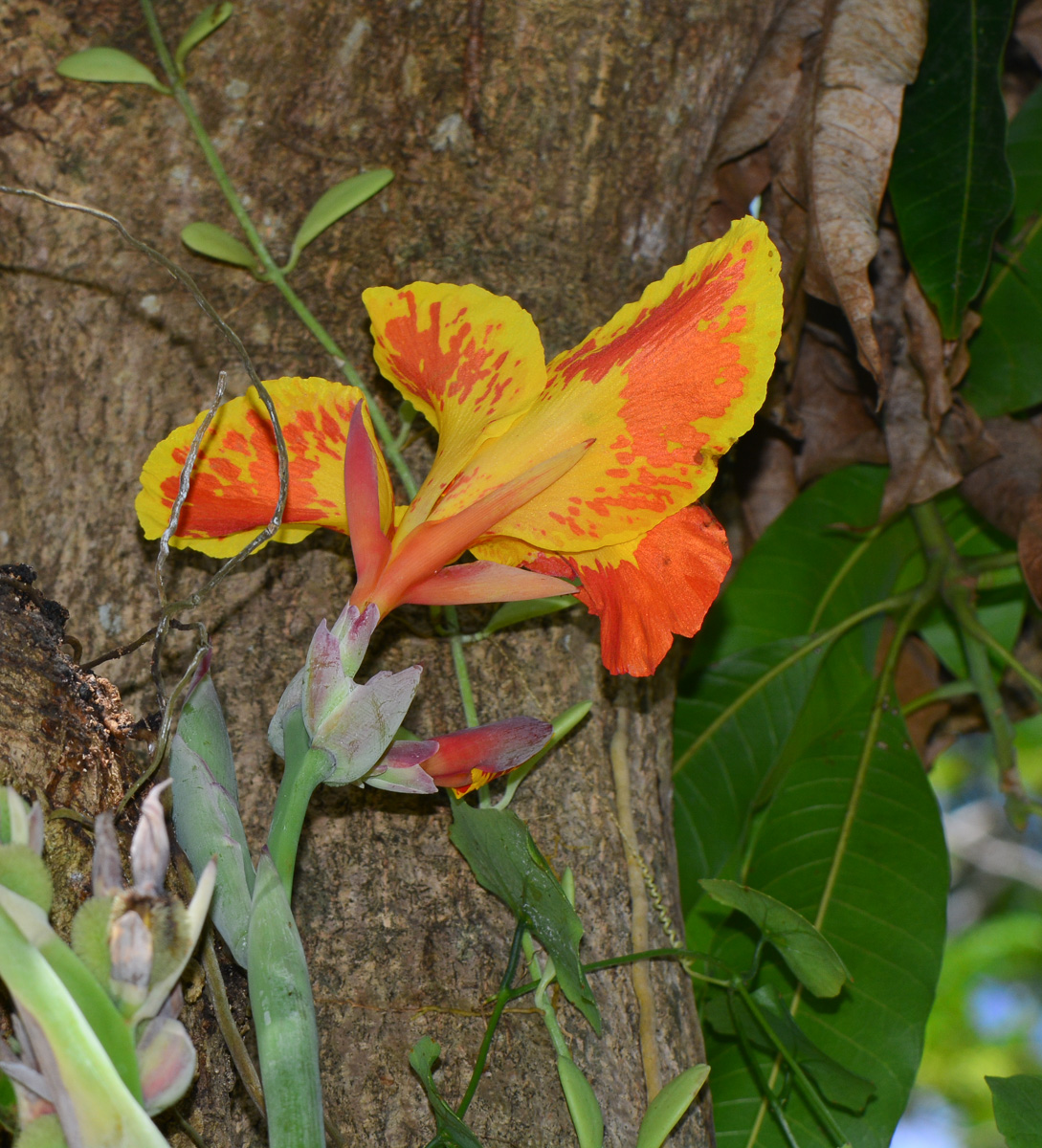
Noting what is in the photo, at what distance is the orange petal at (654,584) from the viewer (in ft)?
2.05

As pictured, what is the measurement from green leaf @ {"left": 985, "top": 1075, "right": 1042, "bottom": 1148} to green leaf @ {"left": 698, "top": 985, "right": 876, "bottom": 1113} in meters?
0.11

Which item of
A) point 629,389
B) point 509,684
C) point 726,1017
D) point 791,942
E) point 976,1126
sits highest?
point 629,389

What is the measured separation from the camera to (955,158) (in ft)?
3.50

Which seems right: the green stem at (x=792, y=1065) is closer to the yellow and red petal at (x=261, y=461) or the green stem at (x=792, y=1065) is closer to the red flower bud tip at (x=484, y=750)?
the red flower bud tip at (x=484, y=750)

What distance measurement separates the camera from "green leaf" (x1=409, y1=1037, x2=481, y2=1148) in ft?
1.91

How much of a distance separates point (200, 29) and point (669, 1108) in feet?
3.16

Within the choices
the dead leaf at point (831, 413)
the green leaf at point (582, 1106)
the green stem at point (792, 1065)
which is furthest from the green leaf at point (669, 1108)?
the dead leaf at point (831, 413)

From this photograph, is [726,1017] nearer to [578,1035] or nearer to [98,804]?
[578,1035]

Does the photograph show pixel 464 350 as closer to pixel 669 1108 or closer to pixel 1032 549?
pixel 669 1108

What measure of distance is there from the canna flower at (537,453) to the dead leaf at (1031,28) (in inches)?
40.4

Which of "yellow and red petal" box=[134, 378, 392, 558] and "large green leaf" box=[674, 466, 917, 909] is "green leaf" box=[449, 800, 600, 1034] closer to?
"yellow and red petal" box=[134, 378, 392, 558]

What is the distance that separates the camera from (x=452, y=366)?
0.63m

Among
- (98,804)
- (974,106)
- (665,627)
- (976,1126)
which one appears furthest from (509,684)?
(976,1126)

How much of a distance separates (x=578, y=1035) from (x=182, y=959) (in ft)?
1.19
